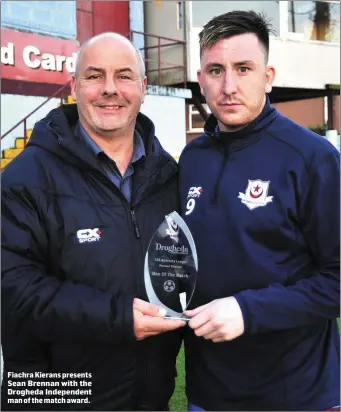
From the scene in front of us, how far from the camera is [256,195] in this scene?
1850 mm

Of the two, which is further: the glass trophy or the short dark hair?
the short dark hair

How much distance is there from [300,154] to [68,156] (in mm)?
815

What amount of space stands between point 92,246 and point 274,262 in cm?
63

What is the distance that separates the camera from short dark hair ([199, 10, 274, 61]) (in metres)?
1.94

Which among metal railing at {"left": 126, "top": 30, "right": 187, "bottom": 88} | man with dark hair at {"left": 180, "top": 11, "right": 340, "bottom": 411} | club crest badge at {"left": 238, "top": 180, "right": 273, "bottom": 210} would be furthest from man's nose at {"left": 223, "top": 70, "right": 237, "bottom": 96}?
metal railing at {"left": 126, "top": 30, "right": 187, "bottom": 88}

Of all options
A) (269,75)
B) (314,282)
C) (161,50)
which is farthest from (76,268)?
(161,50)

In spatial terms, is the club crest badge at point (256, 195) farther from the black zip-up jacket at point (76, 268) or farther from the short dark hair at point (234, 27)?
the short dark hair at point (234, 27)

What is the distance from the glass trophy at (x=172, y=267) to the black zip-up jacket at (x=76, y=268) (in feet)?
0.33

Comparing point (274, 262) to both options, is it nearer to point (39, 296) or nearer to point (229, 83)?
point (229, 83)

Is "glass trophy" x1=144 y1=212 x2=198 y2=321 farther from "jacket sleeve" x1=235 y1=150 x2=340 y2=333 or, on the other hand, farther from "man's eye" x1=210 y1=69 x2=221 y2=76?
"man's eye" x1=210 y1=69 x2=221 y2=76

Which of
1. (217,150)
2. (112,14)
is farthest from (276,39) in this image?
(217,150)

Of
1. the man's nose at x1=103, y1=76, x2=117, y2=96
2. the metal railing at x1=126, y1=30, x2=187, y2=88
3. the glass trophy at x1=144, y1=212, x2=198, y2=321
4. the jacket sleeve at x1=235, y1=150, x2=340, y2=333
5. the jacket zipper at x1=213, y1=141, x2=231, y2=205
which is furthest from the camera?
the metal railing at x1=126, y1=30, x2=187, y2=88

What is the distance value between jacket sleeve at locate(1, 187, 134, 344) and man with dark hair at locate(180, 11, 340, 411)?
27 cm

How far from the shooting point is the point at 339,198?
1.77 metres
